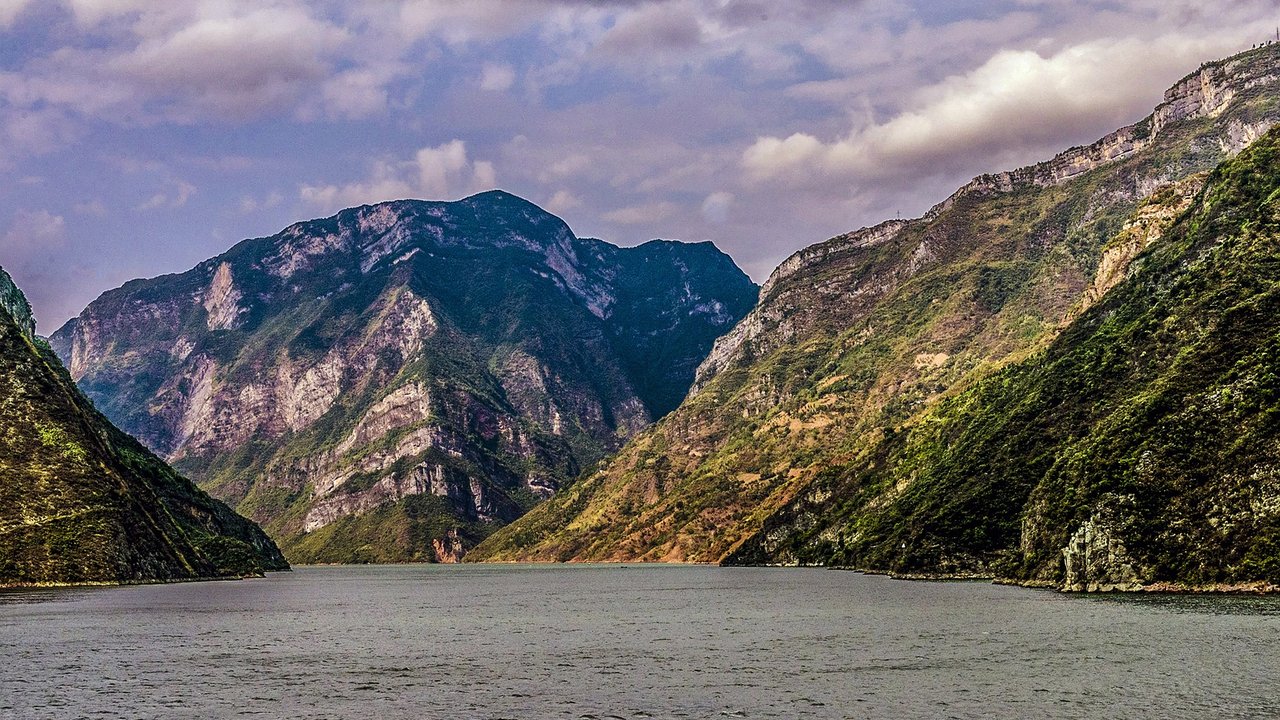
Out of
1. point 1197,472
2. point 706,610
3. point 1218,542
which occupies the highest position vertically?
point 1197,472

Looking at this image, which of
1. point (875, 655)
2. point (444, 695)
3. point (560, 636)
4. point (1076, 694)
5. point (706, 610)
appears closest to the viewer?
point (1076, 694)

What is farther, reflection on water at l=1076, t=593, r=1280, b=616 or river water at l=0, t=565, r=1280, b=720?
reflection on water at l=1076, t=593, r=1280, b=616

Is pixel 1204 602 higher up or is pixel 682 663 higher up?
pixel 1204 602

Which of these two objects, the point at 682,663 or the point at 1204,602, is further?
the point at 1204,602

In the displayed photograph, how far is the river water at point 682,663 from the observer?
251ft

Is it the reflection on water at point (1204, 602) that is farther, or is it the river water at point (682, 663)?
the reflection on water at point (1204, 602)

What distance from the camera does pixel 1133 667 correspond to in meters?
88.4

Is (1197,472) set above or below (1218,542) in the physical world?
above

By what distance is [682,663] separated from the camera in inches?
4018

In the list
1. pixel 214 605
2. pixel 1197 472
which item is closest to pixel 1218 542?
pixel 1197 472

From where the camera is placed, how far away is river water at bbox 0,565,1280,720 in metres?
76.6

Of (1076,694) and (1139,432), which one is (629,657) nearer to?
(1076,694)

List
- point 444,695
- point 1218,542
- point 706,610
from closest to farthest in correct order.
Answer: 1. point 444,695
2. point 1218,542
3. point 706,610

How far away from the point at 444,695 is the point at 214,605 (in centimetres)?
13208
